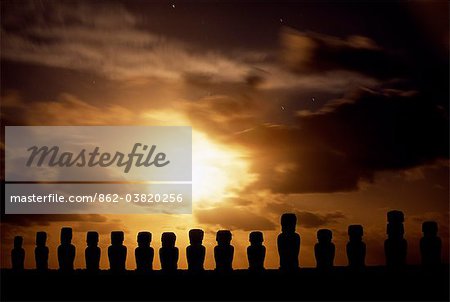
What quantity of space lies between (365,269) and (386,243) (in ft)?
1.75

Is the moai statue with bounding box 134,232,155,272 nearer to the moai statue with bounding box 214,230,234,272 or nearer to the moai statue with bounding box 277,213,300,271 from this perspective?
the moai statue with bounding box 214,230,234,272

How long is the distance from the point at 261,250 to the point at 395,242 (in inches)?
55.8

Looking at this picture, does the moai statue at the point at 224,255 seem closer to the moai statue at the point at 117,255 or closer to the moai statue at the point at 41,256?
the moai statue at the point at 117,255

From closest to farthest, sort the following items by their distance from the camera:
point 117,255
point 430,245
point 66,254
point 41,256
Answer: point 430,245, point 117,255, point 66,254, point 41,256

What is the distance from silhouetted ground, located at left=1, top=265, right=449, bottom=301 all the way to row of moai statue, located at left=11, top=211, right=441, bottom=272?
0.14 metres

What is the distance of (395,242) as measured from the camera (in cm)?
752

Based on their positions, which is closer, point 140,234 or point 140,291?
point 140,291

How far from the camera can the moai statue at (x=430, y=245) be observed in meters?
7.46

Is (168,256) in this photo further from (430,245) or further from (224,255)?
(430,245)

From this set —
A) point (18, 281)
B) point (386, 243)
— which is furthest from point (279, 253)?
point (18, 281)

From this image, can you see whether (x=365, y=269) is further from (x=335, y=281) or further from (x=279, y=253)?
(x=279, y=253)

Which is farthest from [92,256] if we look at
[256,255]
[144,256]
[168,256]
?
[256,255]

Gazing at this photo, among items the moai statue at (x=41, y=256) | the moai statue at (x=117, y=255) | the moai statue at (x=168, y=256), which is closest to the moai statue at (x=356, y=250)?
the moai statue at (x=168, y=256)

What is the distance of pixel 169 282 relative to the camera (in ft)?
23.7
